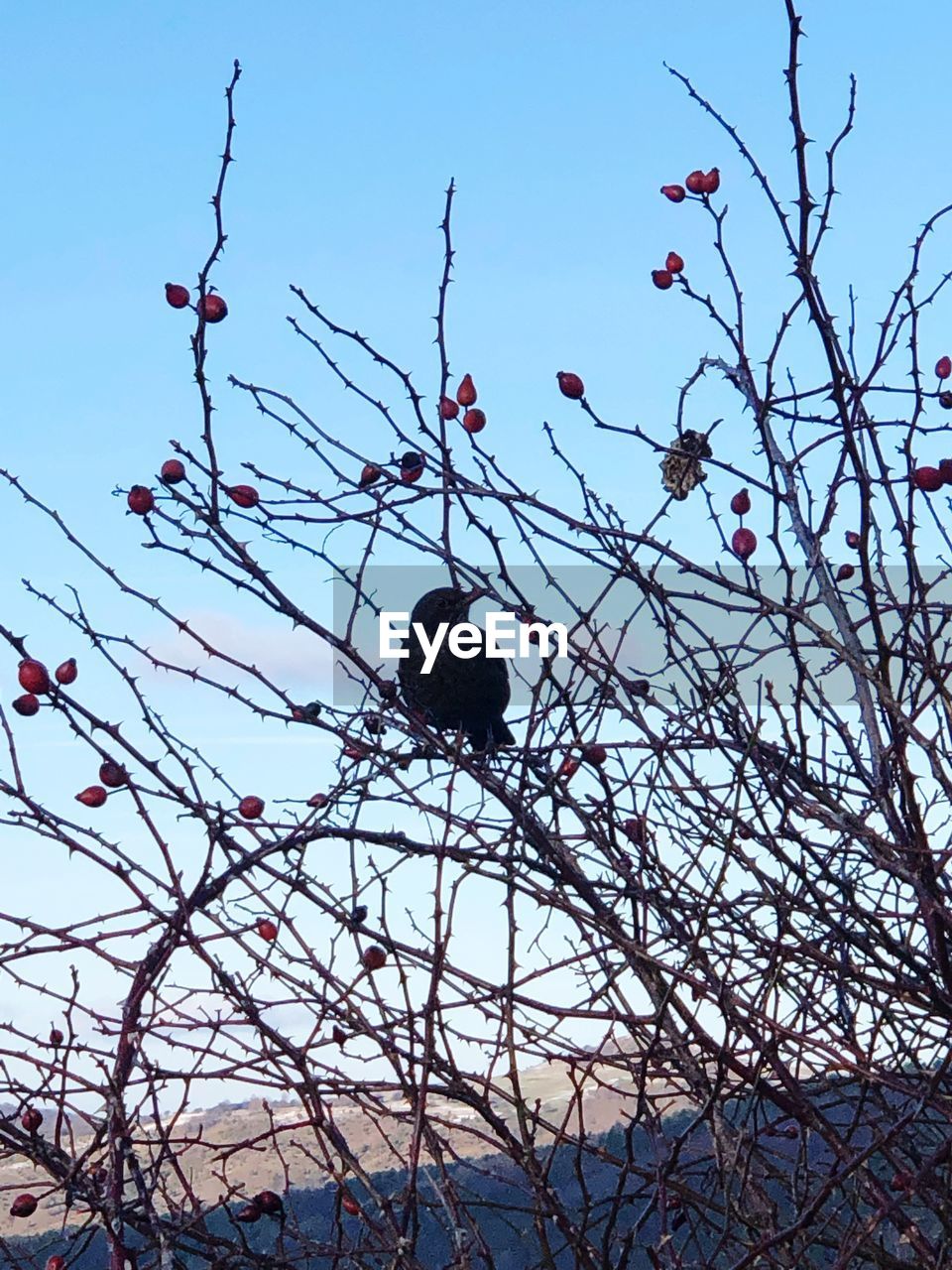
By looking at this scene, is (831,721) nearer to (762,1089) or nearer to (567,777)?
(567,777)

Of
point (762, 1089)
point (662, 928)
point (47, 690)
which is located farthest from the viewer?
point (47, 690)

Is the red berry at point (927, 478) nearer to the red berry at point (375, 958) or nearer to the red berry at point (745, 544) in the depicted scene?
the red berry at point (745, 544)

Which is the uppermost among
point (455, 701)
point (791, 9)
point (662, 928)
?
point (791, 9)

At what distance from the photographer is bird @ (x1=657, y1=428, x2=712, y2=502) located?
2.74m

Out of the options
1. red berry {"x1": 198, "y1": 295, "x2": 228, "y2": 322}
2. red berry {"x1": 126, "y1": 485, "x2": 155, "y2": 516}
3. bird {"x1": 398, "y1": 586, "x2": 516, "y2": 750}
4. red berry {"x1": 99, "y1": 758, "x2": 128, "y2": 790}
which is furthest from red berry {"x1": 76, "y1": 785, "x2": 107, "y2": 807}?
bird {"x1": 398, "y1": 586, "x2": 516, "y2": 750}

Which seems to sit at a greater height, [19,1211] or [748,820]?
[748,820]

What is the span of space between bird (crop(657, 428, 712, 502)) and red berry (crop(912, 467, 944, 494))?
40 cm

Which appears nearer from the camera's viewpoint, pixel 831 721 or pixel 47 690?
pixel 47 690

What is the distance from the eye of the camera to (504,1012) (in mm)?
1929

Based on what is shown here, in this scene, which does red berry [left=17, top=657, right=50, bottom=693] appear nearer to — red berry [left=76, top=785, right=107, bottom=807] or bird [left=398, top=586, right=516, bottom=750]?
red berry [left=76, top=785, right=107, bottom=807]

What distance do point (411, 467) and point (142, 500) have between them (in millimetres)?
512

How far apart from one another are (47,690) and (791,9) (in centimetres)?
167

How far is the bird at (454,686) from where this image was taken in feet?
11.7

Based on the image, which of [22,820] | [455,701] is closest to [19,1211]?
[22,820]
